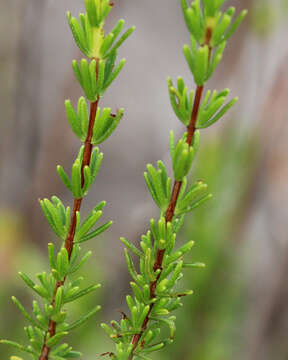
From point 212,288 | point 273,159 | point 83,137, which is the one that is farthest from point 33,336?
point 273,159

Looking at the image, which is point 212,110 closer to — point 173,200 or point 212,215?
point 173,200

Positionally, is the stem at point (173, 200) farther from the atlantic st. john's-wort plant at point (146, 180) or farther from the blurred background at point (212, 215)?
the blurred background at point (212, 215)

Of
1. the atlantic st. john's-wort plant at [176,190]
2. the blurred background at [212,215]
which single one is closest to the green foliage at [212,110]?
the atlantic st. john's-wort plant at [176,190]

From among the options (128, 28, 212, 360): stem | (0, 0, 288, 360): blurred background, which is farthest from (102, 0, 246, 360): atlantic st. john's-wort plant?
(0, 0, 288, 360): blurred background

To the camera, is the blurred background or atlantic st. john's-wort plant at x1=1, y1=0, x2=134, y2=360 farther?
the blurred background

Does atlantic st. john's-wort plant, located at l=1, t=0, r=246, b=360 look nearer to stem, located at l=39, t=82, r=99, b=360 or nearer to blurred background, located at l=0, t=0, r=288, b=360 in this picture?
stem, located at l=39, t=82, r=99, b=360

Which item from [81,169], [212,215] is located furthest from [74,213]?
[212,215]
